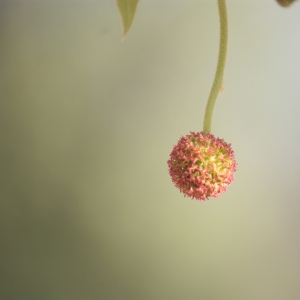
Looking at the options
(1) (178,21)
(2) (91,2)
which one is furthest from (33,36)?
(1) (178,21)

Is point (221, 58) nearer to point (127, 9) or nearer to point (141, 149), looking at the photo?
point (127, 9)

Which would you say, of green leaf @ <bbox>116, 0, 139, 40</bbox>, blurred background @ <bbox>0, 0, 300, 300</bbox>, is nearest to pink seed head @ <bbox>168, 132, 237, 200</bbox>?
green leaf @ <bbox>116, 0, 139, 40</bbox>

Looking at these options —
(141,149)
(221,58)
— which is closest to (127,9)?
(221,58)

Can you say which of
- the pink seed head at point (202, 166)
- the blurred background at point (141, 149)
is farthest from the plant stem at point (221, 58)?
the blurred background at point (141, 149)

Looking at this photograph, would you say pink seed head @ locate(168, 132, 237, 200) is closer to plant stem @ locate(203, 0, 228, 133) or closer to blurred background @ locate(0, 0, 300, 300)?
plant stem @ locate(203, 0, 228, 133)

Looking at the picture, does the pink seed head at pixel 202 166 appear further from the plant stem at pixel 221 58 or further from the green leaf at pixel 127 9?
the green leaf at pixel 127 9

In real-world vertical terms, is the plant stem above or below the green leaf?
below

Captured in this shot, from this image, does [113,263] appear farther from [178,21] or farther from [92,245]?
[178,21]
